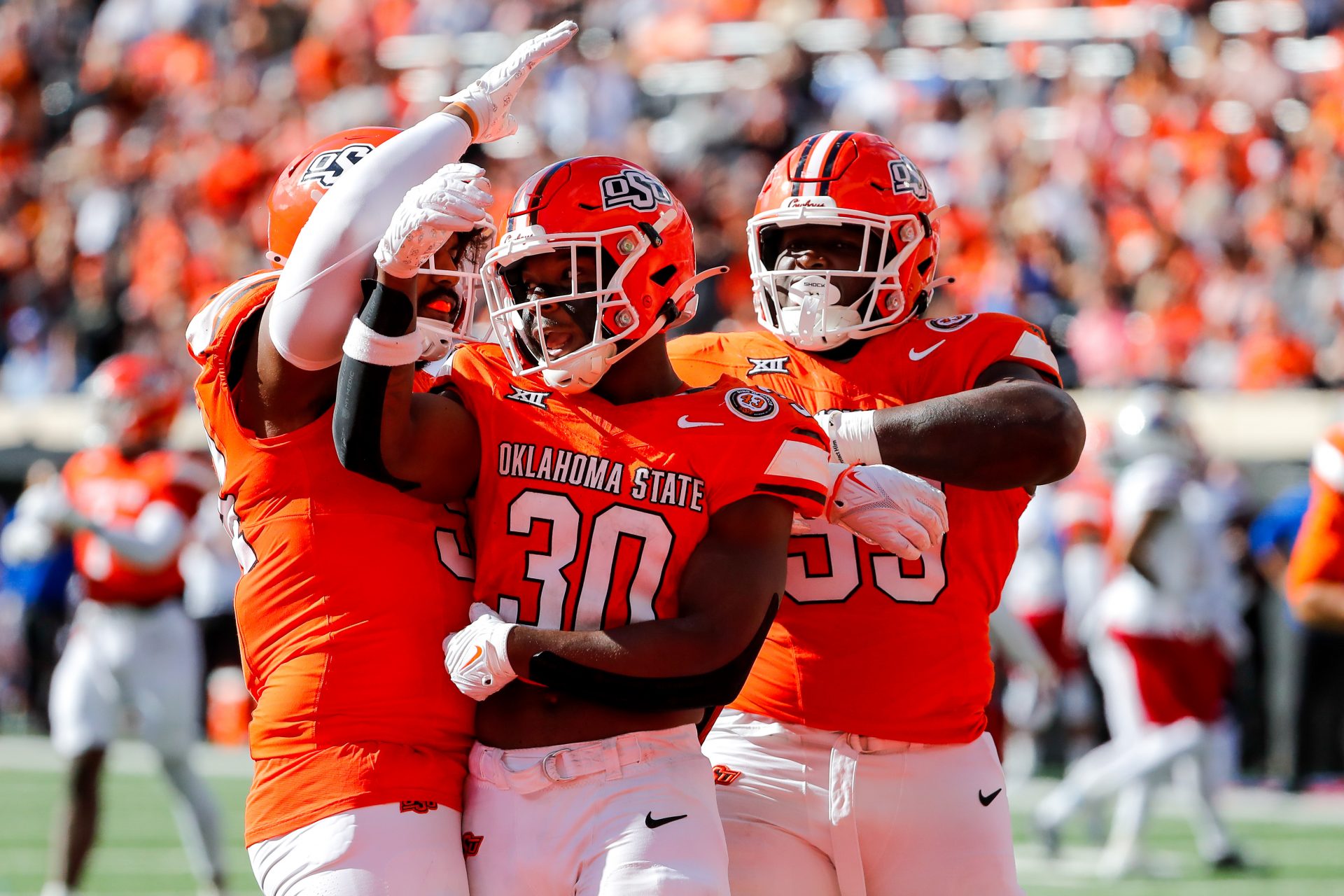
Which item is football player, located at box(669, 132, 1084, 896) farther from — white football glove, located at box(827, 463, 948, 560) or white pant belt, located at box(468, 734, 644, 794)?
white pant belt, located at box(468, 734, 644, 794)

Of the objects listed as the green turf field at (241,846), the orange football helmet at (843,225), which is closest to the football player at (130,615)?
the green turf field at (241,846)

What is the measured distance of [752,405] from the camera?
297 centimetres

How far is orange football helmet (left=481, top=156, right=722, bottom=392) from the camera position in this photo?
2922 millimetres

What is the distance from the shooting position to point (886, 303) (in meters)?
3.47

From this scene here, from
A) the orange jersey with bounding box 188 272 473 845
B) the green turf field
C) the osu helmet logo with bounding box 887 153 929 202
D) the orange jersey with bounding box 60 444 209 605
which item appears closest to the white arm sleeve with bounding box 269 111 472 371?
the orange jersey with bounding box 188 272 473 845

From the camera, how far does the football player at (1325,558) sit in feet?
18.4

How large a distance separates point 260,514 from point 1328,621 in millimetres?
3861

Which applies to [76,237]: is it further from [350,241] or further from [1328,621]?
[350,241]

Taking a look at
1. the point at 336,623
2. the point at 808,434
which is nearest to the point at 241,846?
the point at 336,623

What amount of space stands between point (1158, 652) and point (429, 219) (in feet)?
20.2

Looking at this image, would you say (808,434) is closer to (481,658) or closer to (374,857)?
(481,658)

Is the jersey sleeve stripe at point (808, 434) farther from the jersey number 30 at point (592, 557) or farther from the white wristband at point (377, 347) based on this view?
the white wristband at point (377, 347)

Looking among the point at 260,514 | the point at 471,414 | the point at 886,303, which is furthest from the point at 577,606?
the point at 886,303

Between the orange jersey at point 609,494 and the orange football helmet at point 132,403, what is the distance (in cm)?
497
